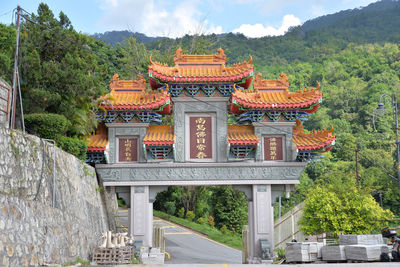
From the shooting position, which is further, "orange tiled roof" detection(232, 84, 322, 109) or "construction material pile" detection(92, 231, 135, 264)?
"orange tiled roof" detection(232, 84, 322, 109)

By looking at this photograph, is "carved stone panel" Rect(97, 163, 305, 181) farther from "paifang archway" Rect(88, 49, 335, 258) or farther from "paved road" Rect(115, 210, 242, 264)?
"paved road" Rect(115, 210, 242, 264)

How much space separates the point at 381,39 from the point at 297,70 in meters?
28.7

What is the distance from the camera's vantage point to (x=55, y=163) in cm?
1001

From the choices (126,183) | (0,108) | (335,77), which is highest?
(335,77)

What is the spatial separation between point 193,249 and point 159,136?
29.4 feet

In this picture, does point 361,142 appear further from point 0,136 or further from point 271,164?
point 0,136

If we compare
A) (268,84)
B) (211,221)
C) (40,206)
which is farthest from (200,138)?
(211,221)

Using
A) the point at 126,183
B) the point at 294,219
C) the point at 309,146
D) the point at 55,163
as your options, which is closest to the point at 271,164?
the point at 309,146

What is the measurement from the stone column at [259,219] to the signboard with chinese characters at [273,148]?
3.38 ft

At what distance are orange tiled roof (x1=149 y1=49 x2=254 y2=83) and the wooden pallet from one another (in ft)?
18.7

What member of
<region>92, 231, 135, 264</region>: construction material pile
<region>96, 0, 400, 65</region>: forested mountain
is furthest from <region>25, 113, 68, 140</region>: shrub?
<region>96, 0, 400, 65</region>: forested mountain

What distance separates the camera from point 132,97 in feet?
47.9

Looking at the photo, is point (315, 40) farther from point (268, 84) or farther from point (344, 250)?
point (344, 250)

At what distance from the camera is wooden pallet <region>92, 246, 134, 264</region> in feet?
36.2
